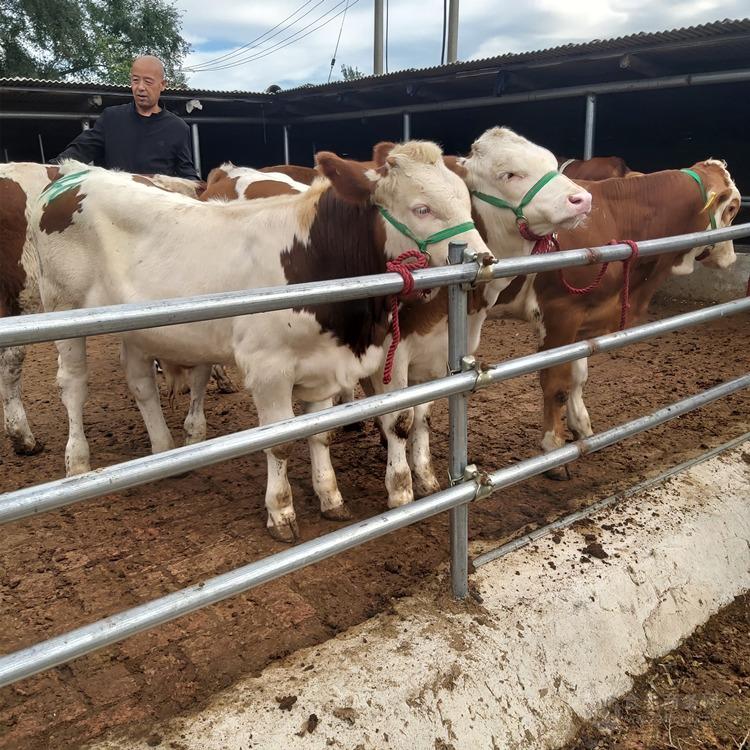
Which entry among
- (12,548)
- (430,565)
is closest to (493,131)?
(430,565)

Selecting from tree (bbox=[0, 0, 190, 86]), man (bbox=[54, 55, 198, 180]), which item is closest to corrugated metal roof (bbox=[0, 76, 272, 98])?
man (bbox=[54, 55, 198, 180])

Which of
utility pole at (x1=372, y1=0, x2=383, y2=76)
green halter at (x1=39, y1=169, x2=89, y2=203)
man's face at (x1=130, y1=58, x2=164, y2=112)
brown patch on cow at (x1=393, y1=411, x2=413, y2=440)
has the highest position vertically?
utility pole at (x1=372, y1=0, x2=383, y2=76)

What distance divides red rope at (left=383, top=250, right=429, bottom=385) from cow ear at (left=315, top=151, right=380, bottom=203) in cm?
40

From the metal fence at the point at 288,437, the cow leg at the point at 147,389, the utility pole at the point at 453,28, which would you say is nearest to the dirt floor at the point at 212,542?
the cow leg at the point at 147,389

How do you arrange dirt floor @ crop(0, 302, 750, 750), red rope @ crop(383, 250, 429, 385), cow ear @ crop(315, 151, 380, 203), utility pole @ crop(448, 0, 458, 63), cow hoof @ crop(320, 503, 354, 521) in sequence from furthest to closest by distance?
1. utility pole @ crop(448, 0, 458, 63)
2. cow hoof @ crop(320, 503, 354, 521)
3. cow ear @ crop(315, 151, 380, 203)
4. dirt floor @ crop(0, 302, 750, 750)
5. red rope @ crop(383, 250, 429, 385)

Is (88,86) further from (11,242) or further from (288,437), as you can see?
(288,437)

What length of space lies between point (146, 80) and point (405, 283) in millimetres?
3626

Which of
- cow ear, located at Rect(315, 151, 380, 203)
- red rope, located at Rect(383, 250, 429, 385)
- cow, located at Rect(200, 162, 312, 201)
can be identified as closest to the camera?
red rope, located at Rect(383, 250, 429, 385)

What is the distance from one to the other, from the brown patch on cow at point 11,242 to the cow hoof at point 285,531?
7.05ft

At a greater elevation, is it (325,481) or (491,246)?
(491,246)

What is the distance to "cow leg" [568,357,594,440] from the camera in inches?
161

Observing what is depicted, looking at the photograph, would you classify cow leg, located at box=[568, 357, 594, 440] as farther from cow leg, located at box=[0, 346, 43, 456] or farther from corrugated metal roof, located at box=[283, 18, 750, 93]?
corrugated metal roof, located at box=[283, 18, 750, 93]

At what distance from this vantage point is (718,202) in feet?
14.1

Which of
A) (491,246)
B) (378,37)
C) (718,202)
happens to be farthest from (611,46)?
(378,37)
